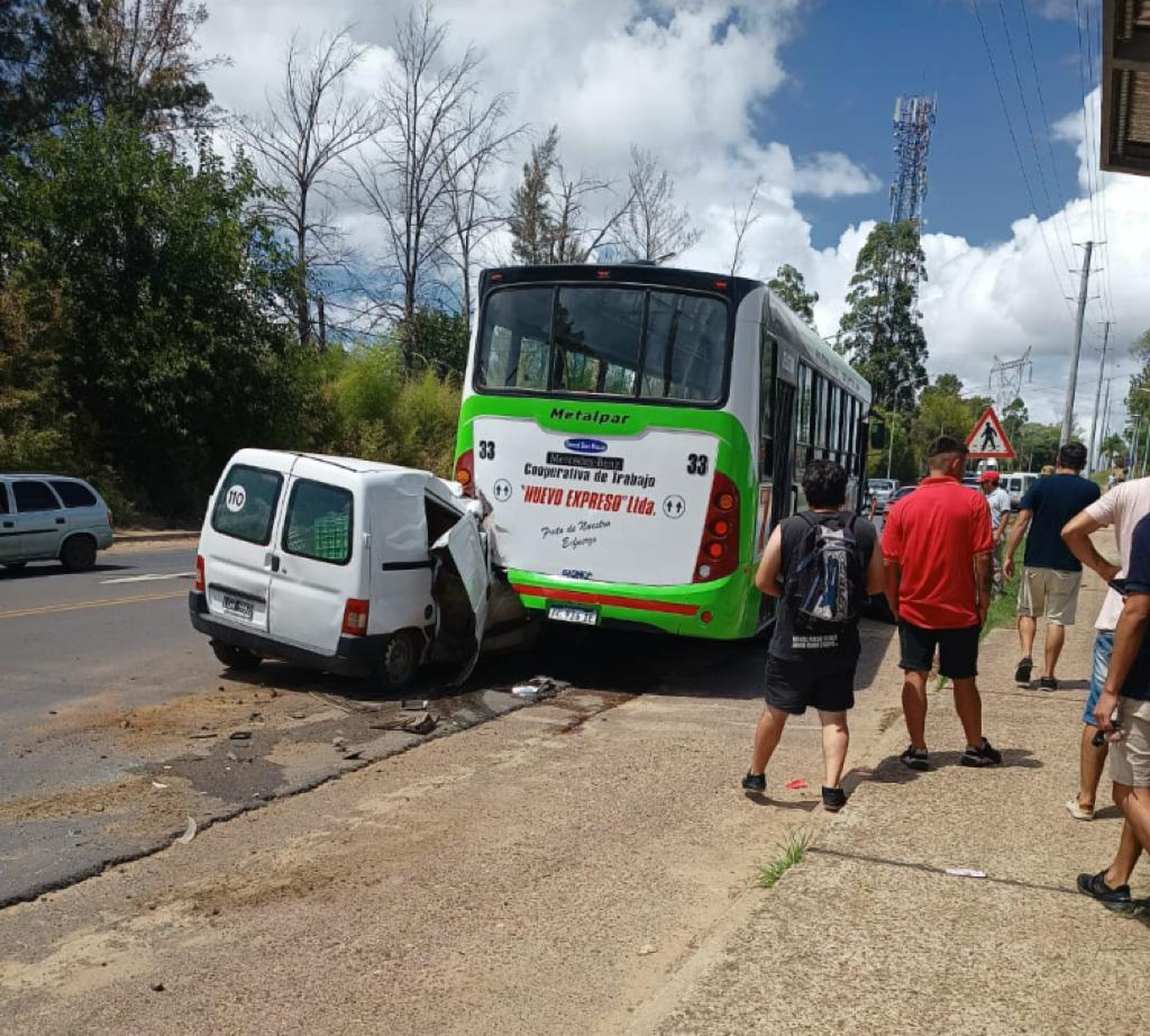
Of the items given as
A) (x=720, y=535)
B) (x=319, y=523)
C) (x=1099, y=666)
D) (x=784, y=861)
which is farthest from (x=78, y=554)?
(x=1099, y=666)

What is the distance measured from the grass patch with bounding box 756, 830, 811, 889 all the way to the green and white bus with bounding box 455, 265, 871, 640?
12.3 feet

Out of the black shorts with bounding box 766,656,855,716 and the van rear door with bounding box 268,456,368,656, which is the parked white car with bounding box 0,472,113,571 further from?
the black shorts with bounding box 766,656,855,716

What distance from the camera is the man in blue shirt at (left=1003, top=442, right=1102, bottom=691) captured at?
8.75 m

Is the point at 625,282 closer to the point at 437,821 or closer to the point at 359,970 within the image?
the point at 437,821

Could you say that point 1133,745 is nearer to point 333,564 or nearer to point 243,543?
point 333,564

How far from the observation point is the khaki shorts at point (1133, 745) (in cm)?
395

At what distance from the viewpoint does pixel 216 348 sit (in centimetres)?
2803

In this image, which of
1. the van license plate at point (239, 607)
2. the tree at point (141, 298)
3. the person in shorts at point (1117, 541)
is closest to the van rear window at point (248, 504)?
the van license plate at point (239, 607)

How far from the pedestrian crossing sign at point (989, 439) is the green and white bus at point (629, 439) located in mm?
9622

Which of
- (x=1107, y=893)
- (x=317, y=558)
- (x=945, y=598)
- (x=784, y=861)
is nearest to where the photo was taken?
(x=1107, y=893)

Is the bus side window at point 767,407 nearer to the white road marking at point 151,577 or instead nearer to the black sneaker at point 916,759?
the black sneaker at point 916,759

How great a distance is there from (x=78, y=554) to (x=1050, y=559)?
14803mm

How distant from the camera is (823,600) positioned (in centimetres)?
561

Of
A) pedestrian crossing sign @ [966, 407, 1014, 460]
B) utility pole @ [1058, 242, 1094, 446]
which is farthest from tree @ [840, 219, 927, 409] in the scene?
pedestrian crossing sign @ [966, 407, 1014, 460]
